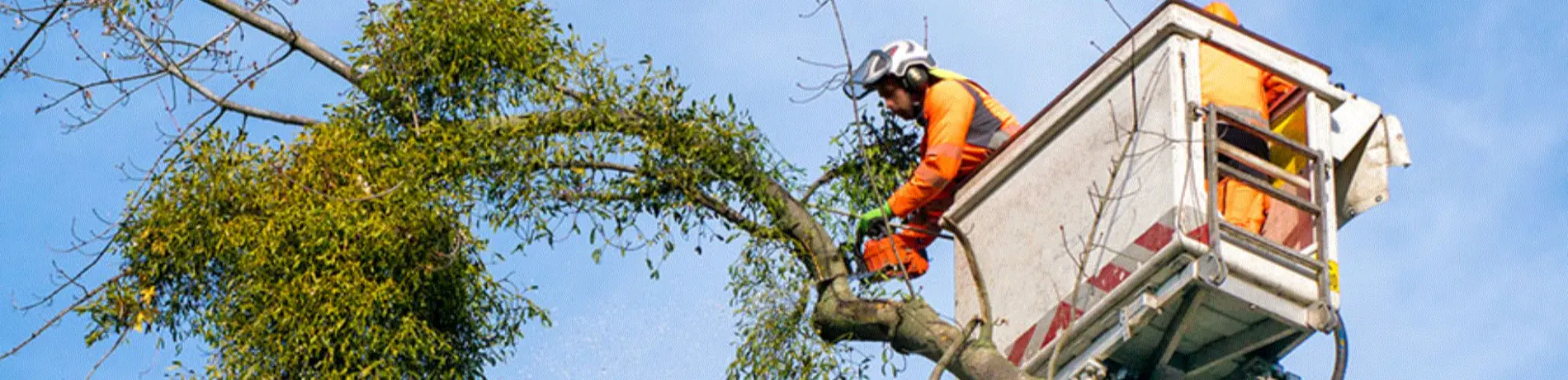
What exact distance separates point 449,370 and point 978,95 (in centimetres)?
265

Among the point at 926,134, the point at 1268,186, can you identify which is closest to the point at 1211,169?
the point at 1268,186

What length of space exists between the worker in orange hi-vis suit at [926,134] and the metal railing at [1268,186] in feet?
4.76

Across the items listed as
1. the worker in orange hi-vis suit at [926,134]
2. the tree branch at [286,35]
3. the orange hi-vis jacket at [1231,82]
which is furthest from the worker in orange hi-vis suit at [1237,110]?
the tree branch at [286,35]

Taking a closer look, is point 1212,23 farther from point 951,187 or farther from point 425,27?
point 425,27

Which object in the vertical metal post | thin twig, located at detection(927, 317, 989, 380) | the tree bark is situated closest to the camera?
thin twig, located at detection(927, 317, 989, 380)

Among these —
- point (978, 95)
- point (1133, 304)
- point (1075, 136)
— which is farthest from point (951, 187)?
point (1133, 304)

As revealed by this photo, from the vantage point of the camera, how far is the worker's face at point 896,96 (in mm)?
12312

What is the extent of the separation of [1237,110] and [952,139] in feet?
5.91

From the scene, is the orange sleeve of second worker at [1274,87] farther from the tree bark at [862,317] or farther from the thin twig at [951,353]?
the thin twig at [951,353]

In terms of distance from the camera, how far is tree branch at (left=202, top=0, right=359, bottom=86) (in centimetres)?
1252

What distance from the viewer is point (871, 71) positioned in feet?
40.3

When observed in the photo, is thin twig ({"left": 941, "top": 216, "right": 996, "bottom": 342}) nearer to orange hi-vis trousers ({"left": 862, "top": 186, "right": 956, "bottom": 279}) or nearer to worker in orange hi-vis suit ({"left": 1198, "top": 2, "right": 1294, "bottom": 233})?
worker in orange hi-vis suit ({"left": 1198, "top": 2, "right": 1294, "bottom": 233})

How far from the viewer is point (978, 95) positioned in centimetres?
1206

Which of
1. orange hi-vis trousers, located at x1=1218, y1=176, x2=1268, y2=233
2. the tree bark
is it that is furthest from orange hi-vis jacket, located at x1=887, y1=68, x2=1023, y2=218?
orange hi-vis trousers, located at x1=1218, y1=176, x2=1268, y2=233
